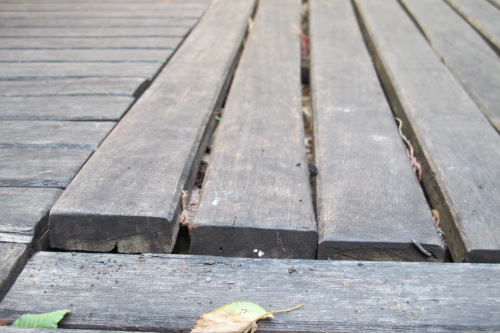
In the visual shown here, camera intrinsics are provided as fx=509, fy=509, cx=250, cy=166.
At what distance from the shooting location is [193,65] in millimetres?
1874

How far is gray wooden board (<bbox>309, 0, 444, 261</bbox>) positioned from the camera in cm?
93

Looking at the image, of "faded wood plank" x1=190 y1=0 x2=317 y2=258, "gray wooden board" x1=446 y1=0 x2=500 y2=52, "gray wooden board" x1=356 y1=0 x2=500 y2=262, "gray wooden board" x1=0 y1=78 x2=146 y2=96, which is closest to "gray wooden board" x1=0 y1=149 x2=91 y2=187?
"faded wood plank" x1=190 y1=0 x2=317 y2=258

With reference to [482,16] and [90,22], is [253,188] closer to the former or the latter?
[90,22]

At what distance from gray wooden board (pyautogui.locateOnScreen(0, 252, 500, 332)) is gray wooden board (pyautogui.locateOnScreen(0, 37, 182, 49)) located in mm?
1440

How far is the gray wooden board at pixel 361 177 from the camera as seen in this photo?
0.93 m

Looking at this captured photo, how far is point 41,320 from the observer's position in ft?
2.51

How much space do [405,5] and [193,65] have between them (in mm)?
1518

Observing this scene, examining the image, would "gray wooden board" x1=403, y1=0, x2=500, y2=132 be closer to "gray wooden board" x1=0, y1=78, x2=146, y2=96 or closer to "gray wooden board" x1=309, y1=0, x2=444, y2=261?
"gray wooden board" x1=309, y1=0, x2=444, y2=261


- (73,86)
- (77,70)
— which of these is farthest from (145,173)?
(77,70)

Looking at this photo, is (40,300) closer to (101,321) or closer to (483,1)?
(101,321)

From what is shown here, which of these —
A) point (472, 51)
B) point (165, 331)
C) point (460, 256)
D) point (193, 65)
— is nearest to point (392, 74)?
point (472, 51)

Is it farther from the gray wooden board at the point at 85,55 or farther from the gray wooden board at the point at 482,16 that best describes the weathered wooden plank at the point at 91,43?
the gray wooden board at the point at 482,16

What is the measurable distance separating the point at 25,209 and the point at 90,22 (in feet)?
5.96

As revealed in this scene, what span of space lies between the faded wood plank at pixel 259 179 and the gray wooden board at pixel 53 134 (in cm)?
32
